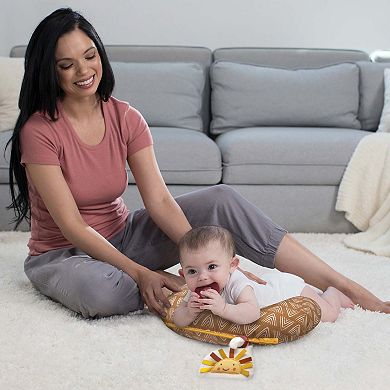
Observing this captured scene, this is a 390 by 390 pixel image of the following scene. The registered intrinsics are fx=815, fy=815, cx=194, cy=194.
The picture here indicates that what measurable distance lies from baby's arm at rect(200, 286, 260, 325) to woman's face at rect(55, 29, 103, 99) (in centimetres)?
72

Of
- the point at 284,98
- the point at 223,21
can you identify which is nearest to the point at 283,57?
the point at 284,98

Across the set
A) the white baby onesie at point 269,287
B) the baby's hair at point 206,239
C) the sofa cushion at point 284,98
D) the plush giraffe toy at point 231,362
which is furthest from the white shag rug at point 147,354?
the sofa cushion at point 284,98

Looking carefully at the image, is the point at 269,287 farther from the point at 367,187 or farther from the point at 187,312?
the point at 367,187

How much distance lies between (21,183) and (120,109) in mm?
384

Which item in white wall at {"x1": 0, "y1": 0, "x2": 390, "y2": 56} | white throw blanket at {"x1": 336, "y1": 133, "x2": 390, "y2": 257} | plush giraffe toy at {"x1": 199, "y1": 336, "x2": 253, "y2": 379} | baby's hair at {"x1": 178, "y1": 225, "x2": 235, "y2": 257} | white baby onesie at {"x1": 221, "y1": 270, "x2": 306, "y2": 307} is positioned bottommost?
white throw blanket at {"x1": 336, "y1": 133, "x2": 390, "y2": 257}

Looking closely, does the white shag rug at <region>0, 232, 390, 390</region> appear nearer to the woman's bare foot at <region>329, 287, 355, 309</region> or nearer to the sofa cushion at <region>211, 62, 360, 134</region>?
the woman's bare foot at <region>329, 287, 355, 309</region>

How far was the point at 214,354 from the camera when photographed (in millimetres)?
1990

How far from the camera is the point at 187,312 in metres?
2.15

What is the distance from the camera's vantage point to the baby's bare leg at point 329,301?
2.28 m

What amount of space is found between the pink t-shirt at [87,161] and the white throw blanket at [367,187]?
135 cm

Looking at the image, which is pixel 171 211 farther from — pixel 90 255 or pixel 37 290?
pixel 37 290

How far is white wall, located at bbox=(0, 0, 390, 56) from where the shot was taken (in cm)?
474

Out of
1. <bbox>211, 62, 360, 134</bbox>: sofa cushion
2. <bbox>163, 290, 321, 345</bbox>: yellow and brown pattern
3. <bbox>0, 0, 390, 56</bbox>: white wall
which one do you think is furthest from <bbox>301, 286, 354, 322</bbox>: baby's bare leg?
<bbox>0, 0, 390, 56</bbox>: white wall

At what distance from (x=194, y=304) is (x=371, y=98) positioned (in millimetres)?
2521
